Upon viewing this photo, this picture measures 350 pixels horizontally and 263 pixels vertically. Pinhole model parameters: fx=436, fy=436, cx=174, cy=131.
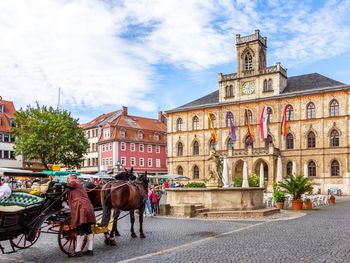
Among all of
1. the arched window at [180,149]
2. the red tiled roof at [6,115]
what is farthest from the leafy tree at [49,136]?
the arched window at [180,149]

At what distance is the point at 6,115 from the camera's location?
65000 mm

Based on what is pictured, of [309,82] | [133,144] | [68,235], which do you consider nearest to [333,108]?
[309,82]

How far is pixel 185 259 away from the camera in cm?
962

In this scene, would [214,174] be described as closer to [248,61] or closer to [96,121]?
[248,61]

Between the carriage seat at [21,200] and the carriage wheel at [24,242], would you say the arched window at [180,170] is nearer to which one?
the carriage wheel at [24,242]

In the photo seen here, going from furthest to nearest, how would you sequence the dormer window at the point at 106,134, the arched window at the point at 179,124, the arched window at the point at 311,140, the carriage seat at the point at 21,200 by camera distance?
the dormer window at the point at 106,134, the arched window at the point at 179,124, the arched window at the point at 311,140, the carriage seat at the point at 21,200

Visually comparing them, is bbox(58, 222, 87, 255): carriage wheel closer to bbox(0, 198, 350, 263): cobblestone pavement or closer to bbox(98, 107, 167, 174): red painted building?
bbox(0, 198, 350, 263): cobblestone pavement

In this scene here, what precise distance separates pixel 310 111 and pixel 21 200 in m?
48.0

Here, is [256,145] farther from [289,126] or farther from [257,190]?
[257,190]

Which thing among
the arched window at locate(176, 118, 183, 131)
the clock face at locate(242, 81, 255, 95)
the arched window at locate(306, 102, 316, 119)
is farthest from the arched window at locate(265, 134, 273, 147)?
the arched window at locate(176, 118, 183, 131)

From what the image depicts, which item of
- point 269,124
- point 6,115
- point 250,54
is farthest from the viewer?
point 6,115

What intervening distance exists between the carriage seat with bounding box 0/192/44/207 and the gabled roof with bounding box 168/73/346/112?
154 ft

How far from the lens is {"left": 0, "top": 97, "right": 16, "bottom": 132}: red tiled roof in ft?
208

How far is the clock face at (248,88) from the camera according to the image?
58.2 m
